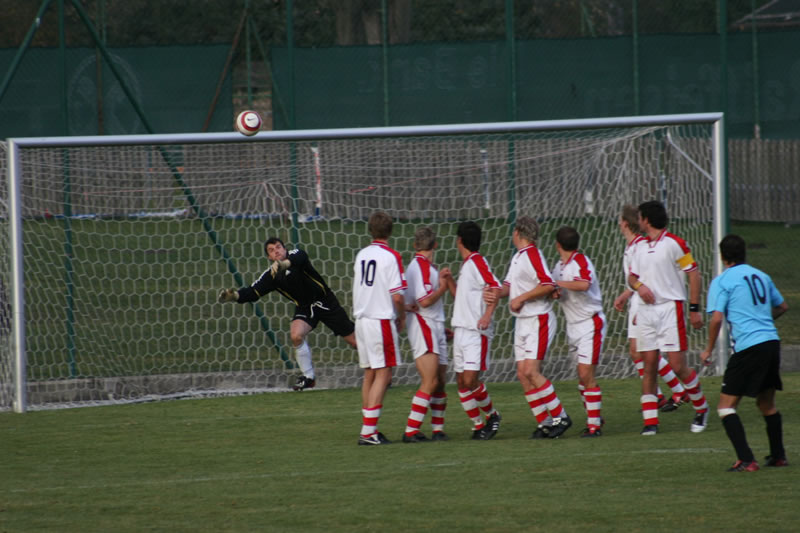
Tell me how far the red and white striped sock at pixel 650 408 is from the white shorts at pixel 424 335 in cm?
160

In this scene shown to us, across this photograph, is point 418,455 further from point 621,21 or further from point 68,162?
point 621,21

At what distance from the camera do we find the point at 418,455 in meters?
8.25

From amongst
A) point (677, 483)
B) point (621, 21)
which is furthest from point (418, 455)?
point (621, 21)

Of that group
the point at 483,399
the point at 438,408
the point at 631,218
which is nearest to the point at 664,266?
the point at 631,218

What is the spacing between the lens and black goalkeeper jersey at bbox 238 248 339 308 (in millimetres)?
11430

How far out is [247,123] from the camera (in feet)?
35.1

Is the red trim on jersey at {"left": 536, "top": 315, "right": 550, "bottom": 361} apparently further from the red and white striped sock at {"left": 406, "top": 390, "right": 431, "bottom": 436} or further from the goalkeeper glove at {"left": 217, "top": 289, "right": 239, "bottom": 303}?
the goalkeeper glove at {"left": 217, "top": 289, "right": 239, "bottom": 303}

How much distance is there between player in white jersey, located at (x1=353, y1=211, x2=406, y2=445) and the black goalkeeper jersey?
281 centimetres

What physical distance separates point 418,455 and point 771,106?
14.4 m

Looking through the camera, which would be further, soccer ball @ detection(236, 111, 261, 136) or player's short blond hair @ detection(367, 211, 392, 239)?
soccer ball @ detection(236, 111, 261, 136)

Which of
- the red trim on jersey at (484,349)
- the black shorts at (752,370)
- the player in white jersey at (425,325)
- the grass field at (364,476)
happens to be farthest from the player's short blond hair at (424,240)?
the black shorts at (752,370)

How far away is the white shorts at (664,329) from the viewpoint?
28.8 ft

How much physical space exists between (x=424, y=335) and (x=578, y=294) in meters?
1.23

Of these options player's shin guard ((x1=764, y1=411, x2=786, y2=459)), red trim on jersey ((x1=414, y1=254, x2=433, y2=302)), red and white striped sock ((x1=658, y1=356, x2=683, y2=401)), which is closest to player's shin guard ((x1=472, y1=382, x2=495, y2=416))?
red trim on jersey ((x1=414, y1=254, x2=433, y2=302))
